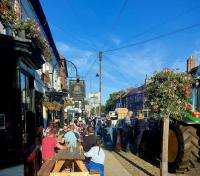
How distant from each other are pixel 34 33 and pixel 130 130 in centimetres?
986

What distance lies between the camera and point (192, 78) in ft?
36.1

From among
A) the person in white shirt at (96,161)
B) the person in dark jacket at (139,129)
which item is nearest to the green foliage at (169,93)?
the person in white shirt at (96,161)

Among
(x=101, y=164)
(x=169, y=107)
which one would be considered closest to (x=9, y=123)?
(x=101, y=164)

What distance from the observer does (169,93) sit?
1036cm

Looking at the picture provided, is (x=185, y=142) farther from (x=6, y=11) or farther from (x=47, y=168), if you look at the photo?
(x=6, y=11)

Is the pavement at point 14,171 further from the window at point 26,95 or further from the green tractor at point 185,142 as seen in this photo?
the green tractor at point 185,142

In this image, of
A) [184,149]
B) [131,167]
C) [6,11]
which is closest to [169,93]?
[184,149]

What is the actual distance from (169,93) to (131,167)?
3482mm

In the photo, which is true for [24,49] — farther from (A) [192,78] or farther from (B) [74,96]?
(B) [74,96]

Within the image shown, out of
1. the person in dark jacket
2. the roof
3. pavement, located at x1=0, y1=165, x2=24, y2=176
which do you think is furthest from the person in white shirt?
the roof

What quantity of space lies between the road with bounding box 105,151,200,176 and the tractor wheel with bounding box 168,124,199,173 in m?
0.30

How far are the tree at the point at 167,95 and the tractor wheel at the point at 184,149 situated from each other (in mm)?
775

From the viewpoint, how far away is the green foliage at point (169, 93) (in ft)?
34.0

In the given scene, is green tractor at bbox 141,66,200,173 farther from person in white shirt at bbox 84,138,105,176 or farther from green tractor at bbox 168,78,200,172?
person in white shirt at bbox 84,138,105,176
